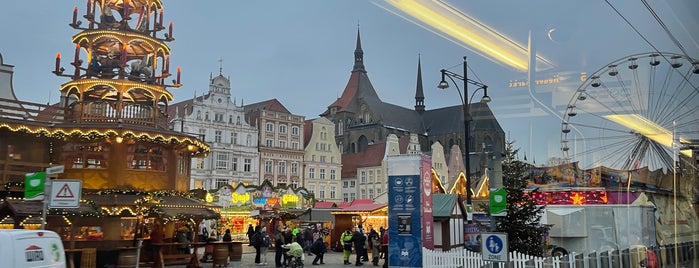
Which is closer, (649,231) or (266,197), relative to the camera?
(649,231)

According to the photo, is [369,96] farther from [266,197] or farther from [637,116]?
[637,116]

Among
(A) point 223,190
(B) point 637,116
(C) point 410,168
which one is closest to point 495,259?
(B) point 637,116

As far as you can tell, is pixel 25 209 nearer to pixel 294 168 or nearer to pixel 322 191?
pixel 294 168

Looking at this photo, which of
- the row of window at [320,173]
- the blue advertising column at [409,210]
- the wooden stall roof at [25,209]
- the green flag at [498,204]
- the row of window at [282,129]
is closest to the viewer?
the green flag at [498,204]

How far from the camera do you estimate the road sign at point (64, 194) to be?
1112 cm

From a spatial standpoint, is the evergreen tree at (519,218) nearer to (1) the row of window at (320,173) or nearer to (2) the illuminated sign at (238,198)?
(2) the illuminated sign at (238,198)

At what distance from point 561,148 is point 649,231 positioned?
11.9 ft

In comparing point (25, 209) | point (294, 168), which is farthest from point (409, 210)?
point (294, 168)

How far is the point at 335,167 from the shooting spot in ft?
220

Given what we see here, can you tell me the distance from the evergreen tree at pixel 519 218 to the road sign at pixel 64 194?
10795 mm

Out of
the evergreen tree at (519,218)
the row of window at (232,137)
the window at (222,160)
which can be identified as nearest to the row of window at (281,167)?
the row of window at (232,137)

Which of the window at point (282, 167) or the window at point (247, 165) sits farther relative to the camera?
the window at point (282, 167)

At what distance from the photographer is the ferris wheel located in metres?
9.72

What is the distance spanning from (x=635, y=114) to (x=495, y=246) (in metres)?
5.06
